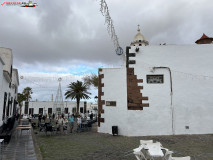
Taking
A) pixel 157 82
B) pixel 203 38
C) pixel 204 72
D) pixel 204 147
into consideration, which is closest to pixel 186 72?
pixel 204 72

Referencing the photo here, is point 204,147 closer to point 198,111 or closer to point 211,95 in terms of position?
point 198,111

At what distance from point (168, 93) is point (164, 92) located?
9.3 inches

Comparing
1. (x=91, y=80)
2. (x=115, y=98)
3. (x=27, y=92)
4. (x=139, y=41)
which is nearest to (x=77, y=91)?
(x=91, y=80)

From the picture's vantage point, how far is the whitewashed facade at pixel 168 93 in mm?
10211

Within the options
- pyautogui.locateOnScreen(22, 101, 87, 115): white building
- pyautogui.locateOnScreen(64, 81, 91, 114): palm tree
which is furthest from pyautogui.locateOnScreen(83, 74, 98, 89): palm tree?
pyautogui.locateOnScreen(22, 101, 87, 115): white building

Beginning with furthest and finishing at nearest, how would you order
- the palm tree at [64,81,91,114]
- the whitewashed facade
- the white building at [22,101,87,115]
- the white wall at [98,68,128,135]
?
the white building at [22,101,87,115] < the palm tree at [64,81,91,114] < the white wall at [98,68,128,135] < the whitewashed facade

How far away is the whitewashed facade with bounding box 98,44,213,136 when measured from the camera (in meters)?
10.2

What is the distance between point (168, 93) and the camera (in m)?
10.5

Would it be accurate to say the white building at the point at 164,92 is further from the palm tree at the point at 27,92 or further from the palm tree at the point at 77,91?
the palm tree at the point at 27,92

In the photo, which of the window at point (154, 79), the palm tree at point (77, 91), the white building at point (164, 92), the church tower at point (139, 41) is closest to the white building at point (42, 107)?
the palm tree at point (77, 91)

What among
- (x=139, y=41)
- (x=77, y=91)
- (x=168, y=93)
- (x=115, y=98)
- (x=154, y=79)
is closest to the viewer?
(x=168, y=93)

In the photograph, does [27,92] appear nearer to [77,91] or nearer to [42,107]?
[42,107]

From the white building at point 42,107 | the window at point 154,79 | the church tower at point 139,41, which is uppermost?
the church tower at point 139,41

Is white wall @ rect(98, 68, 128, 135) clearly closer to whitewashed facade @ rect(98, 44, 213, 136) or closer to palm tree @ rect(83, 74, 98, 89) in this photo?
whitewashed facade @ rect(98, 44, 213, 136)
